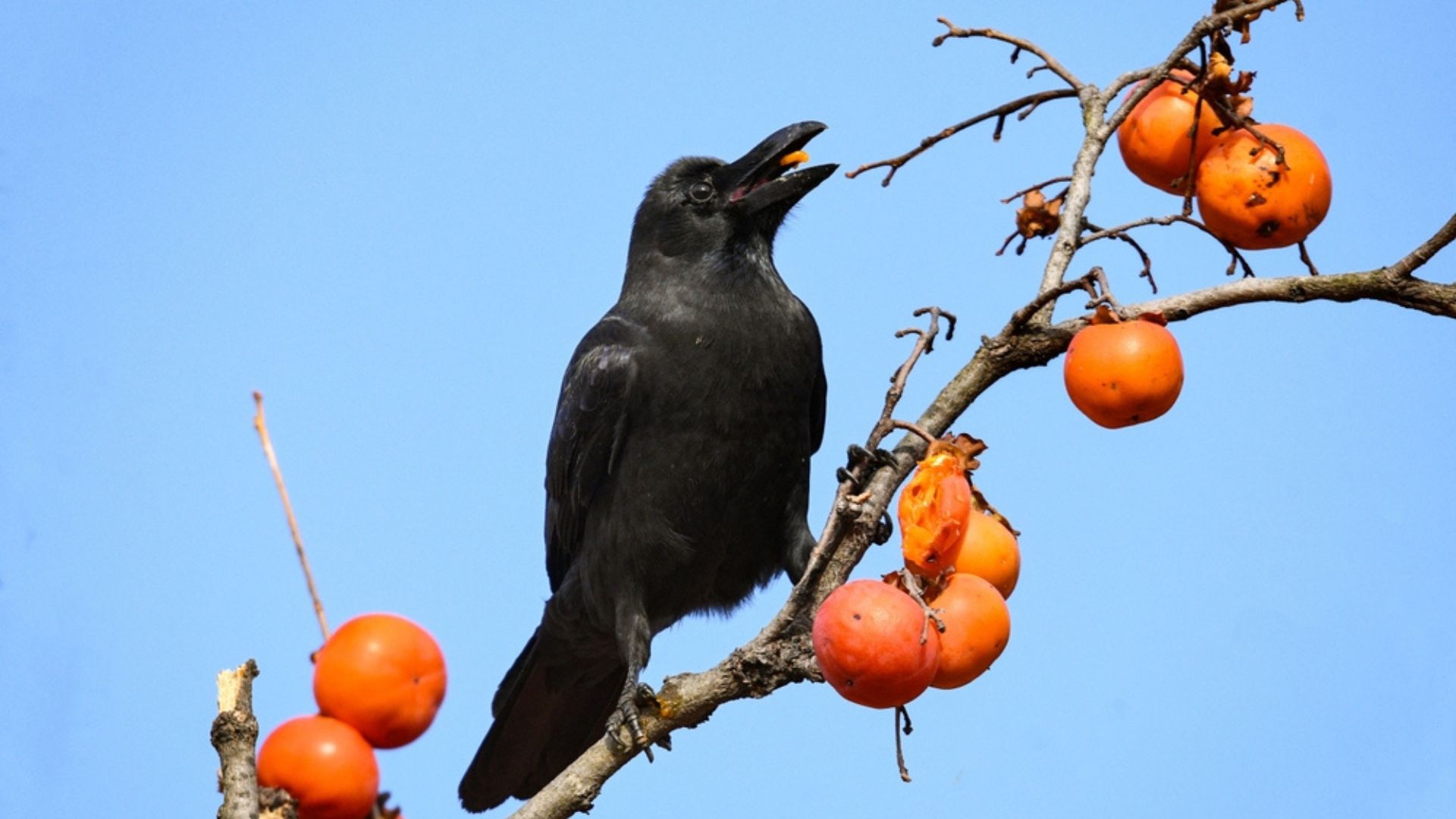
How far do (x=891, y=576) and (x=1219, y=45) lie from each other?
4.08 ft

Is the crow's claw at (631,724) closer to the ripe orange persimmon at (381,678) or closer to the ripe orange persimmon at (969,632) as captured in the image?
the ripe orange persimmon at (969,632)

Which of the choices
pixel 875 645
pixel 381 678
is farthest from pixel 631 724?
pixel 381 678

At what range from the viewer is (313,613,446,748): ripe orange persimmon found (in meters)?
2.24

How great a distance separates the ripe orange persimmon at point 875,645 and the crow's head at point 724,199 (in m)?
2.46

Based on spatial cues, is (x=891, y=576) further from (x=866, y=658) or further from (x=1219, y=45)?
(x=1219, y=45)

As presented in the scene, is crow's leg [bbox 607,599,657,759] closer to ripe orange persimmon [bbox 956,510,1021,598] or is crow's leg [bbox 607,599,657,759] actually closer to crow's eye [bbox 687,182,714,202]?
ripe orange persimmon [bbox 956,510,1021,598]

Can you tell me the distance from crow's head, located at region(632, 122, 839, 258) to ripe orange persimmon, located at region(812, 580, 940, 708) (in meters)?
2.46

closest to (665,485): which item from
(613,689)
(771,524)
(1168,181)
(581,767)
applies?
Answer: (771,524)

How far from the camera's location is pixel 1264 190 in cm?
317

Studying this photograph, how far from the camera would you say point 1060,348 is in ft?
10.8

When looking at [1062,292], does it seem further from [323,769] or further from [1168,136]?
[323,769]

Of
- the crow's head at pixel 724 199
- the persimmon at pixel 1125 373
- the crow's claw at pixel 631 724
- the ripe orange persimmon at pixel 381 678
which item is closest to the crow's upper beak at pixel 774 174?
the crow's head at pixel 724 199

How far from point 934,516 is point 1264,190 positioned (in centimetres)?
92

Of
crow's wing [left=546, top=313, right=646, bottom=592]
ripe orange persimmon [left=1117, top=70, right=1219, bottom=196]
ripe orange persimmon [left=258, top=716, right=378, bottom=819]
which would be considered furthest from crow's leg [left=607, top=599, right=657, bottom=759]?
ripe orange persimmon [left=1117, top=70, right=1219, bottom=196]
